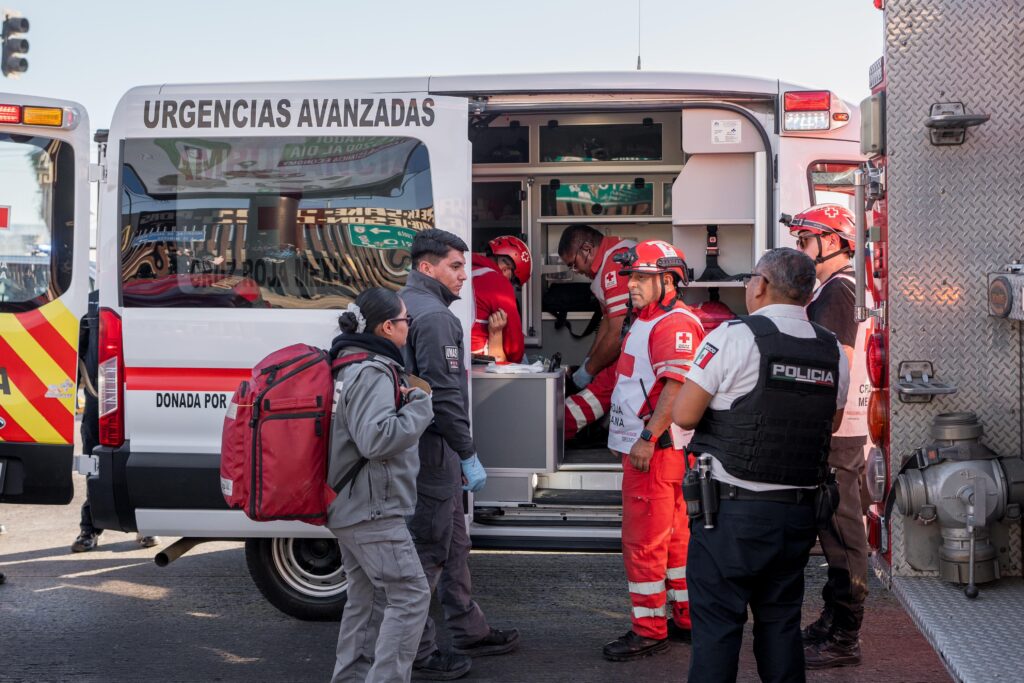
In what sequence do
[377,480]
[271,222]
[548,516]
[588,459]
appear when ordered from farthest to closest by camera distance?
[588,459] < [548,516] < [271,222] < [377,480]

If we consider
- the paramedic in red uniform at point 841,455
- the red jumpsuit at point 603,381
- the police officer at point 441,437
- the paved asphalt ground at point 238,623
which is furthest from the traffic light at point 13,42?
the paramedic in red uniform at point 841,455

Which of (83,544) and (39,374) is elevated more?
(39,374)

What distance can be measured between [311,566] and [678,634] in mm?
1798

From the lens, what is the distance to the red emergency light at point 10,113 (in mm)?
5273

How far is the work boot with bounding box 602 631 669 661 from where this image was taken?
482 centimetres

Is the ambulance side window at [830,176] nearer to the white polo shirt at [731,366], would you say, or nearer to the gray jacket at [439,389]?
the white polo shirt at [731,366]

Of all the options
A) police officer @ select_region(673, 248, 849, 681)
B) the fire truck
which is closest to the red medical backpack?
police officer @ select_region(673, 248, 849, 681)

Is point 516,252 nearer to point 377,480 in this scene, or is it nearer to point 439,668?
point 439,668

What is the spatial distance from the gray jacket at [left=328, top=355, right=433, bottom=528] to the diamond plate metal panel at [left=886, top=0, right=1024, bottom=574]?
1701 millimetres

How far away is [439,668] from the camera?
4.68 metres

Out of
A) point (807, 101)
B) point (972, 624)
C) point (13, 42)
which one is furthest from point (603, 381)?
point (13, 42)

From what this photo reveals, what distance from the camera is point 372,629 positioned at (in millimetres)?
4172

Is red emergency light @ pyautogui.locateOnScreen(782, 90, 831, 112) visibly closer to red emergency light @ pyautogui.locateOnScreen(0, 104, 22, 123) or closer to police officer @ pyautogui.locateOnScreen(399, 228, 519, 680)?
police officer @ pyautogui.locateOnScreen(399, 228, 519, 680)

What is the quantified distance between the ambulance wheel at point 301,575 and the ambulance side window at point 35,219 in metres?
1.67
